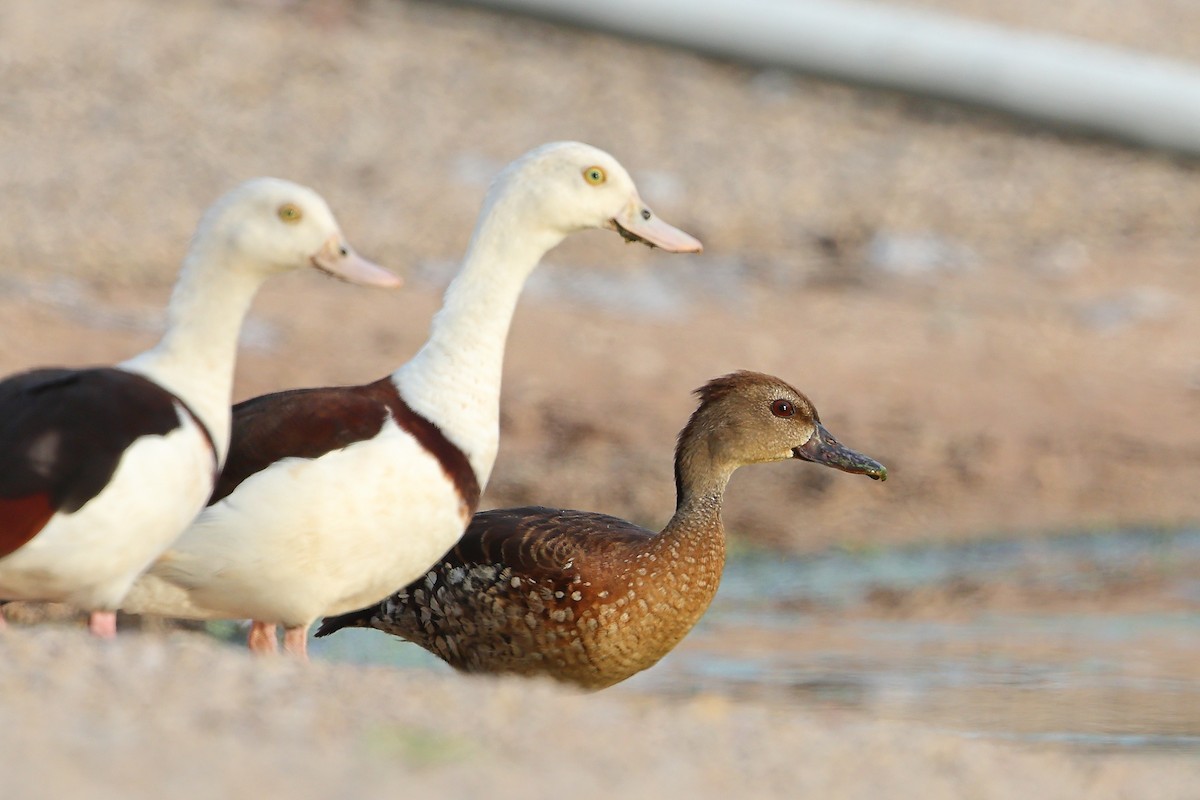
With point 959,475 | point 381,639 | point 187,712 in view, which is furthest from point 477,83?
point 187,712

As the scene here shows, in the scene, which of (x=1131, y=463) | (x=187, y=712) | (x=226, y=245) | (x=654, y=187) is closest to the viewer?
(x=187, y=712)

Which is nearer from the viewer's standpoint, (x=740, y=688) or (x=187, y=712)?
(x=187, y=712)

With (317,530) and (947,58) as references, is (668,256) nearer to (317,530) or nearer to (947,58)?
(947,58)

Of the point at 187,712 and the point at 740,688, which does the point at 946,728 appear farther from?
the point at 187,712

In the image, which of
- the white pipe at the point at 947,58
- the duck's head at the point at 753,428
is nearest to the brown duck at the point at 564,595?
the duck's head at the point at 753,428

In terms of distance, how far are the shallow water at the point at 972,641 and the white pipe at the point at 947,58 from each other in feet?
17.7

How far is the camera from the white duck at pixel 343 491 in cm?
570

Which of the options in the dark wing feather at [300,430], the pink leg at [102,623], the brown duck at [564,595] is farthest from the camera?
the brown duck at [564,595]

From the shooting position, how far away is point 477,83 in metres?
15.6

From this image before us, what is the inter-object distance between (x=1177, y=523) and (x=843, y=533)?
5.59 ft

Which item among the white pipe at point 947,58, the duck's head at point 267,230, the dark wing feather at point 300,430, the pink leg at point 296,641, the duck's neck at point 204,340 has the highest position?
the white pipe at point 947,58

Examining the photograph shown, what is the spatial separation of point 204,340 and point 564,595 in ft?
4.61

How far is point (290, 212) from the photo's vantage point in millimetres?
5738

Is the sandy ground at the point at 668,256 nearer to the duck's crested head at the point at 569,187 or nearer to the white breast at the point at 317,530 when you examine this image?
the white breast at the point at 317,530
